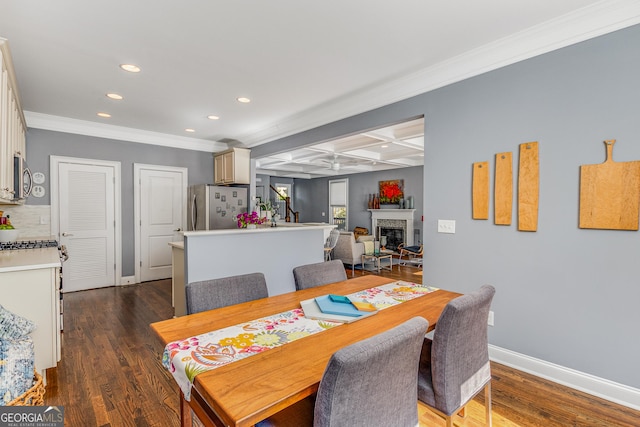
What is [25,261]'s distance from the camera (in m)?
2.29

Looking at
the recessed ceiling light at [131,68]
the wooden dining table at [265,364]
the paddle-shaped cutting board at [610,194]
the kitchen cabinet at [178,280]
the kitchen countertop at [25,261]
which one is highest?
the recessed ceiling light at [131,68]

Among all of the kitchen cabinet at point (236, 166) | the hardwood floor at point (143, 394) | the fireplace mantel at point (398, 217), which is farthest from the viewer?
the fireplace mantel at point (398, 217)

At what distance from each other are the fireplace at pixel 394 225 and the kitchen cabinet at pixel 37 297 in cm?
726

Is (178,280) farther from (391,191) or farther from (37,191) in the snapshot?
(391,191)

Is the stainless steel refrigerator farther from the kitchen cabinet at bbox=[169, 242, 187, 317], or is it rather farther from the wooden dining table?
the wooden dining table

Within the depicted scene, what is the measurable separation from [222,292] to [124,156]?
14.3 ft

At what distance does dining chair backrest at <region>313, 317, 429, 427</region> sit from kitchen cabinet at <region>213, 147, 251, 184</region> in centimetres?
467

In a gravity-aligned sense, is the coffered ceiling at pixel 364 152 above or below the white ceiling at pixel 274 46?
below

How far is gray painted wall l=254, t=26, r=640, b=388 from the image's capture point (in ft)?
6.55

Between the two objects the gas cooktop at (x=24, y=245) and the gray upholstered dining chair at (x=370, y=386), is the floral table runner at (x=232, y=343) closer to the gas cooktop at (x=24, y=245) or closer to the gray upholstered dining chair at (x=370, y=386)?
the gray upholstered dining chair at (x=370, y=386)

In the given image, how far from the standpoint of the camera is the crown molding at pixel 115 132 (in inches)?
169

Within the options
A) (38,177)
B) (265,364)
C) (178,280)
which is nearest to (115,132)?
(38,177)

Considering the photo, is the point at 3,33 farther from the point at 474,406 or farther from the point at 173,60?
the point at 474,406

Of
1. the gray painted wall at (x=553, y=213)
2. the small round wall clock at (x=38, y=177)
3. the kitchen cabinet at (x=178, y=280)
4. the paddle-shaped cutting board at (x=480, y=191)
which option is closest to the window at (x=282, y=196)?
the small round wall clock at (x=38, y=177)
